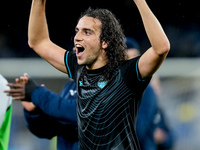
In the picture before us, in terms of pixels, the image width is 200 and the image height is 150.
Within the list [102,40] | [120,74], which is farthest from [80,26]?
[120,74]

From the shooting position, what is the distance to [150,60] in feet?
7.23

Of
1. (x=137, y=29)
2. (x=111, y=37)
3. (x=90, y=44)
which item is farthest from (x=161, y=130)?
(x=137, y=29)

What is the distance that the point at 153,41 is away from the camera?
2.15 metres

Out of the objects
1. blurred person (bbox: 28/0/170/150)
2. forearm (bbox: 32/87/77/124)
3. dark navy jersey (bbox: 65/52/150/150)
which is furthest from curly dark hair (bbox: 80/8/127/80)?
forearm (bbox: 32/87/77/124)

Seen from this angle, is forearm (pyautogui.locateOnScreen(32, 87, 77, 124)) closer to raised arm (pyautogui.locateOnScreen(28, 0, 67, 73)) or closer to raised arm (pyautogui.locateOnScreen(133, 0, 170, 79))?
raised arm (pyautogui.locateOnScreen(28, 0, 67, 73))

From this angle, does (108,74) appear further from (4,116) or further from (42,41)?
(4,116)

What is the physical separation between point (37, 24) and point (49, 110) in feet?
2.50

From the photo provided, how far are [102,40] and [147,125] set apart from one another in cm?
104

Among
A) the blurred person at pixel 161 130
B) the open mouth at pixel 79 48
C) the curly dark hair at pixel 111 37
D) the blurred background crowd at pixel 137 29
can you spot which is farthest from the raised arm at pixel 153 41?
the blurred background crowd at pixel 137 29

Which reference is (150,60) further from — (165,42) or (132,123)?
(132,123)

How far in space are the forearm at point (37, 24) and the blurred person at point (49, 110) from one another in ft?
1.49

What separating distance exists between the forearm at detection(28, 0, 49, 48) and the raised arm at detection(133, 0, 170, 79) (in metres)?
0.73

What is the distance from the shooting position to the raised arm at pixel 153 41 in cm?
215

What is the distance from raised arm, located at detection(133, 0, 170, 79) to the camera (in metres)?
2.15
